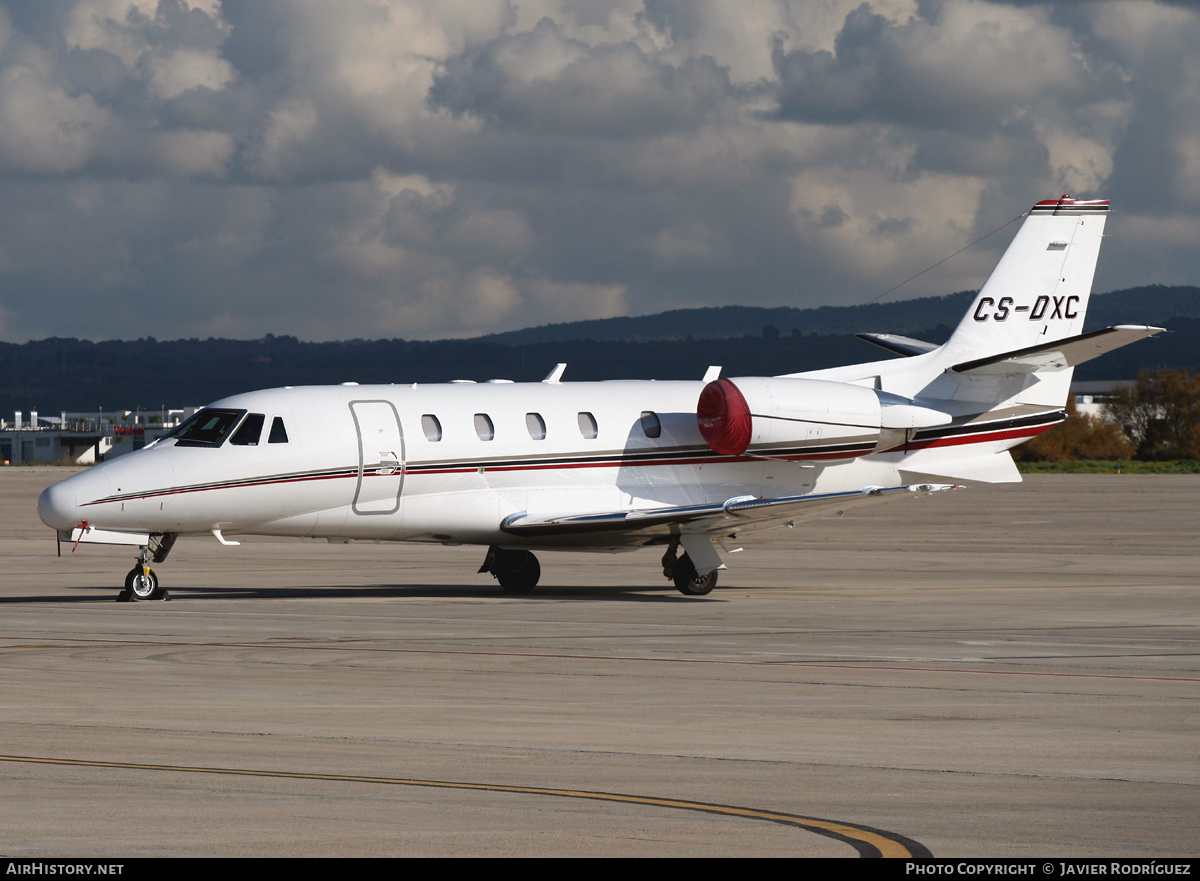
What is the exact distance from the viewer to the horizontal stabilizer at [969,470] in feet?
98.6

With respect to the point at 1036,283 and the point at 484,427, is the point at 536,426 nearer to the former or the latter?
the point at 484,427

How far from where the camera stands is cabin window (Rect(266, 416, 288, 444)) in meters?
26.2

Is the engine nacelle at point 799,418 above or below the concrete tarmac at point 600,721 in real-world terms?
above

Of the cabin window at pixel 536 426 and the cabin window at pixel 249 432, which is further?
the cabin window at pixel 536 426

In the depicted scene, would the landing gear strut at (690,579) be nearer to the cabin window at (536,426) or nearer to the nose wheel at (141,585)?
the cabin window at (536,426)

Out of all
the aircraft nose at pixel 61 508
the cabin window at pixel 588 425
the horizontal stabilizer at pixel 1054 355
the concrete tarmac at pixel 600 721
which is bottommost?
the concrete tarmac at pixel 600 721

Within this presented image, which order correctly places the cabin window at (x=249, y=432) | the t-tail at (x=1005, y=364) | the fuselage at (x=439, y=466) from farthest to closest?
the t-tail at (x=1005, y=364)
the cabin window at (x=249, y=432)
the fuselage at (x=439, y=466)

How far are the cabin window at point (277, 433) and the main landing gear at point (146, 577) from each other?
2.21 m

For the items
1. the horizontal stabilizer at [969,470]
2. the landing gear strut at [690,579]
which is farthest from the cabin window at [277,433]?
the horizontal stabilizer at [969,470]

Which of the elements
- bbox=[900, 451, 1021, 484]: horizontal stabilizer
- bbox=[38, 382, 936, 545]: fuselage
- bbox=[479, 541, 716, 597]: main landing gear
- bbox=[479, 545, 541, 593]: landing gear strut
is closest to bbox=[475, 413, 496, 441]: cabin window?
bbox=[38, 382, 936, 545]: fuselage

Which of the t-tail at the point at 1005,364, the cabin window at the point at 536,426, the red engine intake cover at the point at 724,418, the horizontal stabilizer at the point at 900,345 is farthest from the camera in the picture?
the horizontal stabilizer at the point at 900,345

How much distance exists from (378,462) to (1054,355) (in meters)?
12.4

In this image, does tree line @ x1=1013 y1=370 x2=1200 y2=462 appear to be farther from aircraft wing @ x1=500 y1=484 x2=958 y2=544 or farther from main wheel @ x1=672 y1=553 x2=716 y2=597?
aircraft wing @ x1=500 y1=484 x2=958 y2=544

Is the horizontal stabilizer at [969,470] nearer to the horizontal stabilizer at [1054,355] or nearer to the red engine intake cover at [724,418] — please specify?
the horizontal stabilizer at [1054,355]
